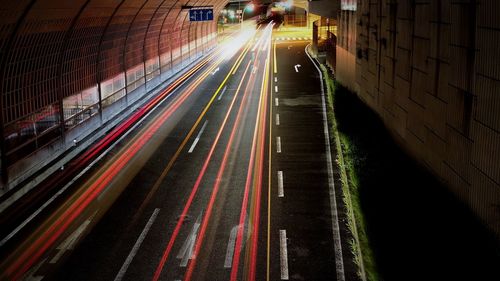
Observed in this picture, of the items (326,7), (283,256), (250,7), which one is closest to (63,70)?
(283,256)

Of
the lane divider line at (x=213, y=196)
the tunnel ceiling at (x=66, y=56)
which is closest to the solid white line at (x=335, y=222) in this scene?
the lane divider line at (x=213, y=196)

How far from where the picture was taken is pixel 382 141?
62.9 ft

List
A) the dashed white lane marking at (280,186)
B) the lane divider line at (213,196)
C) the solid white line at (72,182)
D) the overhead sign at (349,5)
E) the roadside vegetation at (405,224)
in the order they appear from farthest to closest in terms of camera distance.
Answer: the overhead sign at (349,5)
the dashed white lane marking at (280,186)
the solid white line at (72,182)
the lane divider line at (213,196)
the roadside vegetation at (405,224)

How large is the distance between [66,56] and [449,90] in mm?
14399

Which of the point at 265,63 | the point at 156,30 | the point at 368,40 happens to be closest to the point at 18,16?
the point at 368,40

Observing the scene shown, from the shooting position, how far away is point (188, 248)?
11891 millimetres

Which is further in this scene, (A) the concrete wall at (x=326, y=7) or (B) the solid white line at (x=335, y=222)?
(A) the concrete wall at (x=326, y=7)

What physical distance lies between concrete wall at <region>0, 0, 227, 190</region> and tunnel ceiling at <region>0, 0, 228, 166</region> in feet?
0.10

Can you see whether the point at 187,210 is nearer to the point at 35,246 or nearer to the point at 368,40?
the point at 35,246

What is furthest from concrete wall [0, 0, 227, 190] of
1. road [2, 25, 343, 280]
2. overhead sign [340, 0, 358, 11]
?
overhead sign [340, 0, 358, 11]

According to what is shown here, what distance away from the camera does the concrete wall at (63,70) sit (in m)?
15.9

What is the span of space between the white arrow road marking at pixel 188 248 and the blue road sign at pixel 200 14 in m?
30.0

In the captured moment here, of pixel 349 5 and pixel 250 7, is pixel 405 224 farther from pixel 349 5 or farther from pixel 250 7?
pixel 250 7

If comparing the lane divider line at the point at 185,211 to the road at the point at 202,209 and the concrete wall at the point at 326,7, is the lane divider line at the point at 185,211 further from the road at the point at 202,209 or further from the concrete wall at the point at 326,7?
the concrete wall at the point at 326,7
